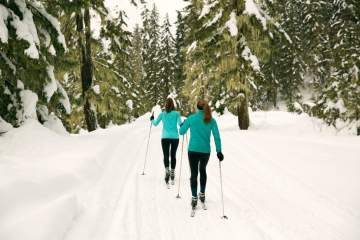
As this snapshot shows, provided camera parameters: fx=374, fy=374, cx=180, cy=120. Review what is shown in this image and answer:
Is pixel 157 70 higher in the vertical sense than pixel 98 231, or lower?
higher

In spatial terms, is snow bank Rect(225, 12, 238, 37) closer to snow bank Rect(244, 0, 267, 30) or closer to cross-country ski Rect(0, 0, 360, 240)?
cross-country ski Rect(0, 0, 360, 240)

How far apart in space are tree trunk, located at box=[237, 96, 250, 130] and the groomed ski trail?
7.32 meters

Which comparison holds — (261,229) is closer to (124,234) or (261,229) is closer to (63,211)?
(124,234)

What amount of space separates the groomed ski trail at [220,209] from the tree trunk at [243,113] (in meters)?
7.32

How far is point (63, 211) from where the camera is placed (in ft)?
20.8

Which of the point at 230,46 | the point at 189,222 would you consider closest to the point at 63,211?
the point at 189,222

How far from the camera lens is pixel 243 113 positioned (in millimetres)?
18984

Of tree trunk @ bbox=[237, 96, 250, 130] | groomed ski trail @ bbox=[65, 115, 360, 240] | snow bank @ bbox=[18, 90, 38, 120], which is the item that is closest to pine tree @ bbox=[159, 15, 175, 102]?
tree trunk @ bbox=[237, 96, 250, 130]

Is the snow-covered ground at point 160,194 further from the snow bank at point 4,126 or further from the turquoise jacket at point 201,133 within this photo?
the turquoise jacket at point 201,133

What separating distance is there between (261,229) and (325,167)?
4.60 metres

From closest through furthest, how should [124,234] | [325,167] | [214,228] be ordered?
[124,234] → [214,228] → [325,167]

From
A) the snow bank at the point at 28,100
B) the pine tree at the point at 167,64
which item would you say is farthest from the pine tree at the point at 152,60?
the snow bank at the point at 28,100

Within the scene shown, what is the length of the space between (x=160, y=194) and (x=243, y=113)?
1128 centimetres

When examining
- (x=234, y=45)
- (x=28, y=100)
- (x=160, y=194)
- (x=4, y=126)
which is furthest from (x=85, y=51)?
(x=160, y=194)
